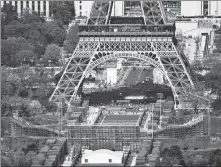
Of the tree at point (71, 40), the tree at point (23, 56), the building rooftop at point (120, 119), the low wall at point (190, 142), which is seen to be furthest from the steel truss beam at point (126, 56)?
the tree at point (71, 40)

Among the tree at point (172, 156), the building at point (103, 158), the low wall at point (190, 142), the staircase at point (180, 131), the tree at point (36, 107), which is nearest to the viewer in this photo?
the tree at point (172, 156)

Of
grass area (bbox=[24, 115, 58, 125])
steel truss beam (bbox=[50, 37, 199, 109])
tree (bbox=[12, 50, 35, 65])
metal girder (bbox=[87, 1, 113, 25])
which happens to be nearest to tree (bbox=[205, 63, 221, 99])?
steel truss beam (bbox=[50, 37, 199, 109])

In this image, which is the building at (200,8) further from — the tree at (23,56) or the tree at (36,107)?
the tree at (36,107)

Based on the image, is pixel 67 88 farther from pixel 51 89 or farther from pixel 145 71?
pixel 145 71

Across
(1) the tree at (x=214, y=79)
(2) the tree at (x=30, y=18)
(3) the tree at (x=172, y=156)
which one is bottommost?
(3) the tree at (x=172, y=156)

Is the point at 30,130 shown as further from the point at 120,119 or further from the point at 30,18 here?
the point at 30,18

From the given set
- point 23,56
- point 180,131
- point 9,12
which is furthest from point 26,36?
point 180,131
